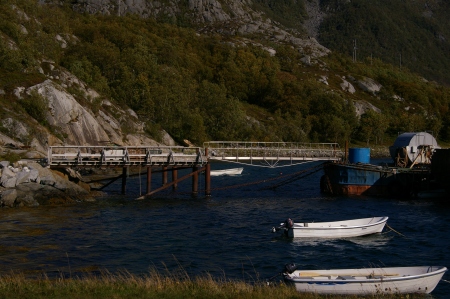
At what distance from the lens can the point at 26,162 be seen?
174 feet

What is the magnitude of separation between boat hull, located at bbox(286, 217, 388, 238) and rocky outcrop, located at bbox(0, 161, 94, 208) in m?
23.0

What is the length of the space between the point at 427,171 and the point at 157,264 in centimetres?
3841

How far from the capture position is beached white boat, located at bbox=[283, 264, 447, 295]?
23.3 m

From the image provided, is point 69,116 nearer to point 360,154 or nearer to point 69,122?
point 69,122

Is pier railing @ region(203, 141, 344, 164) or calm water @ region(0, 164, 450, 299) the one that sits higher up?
pier railing @ region(203, 141, 344, 164)

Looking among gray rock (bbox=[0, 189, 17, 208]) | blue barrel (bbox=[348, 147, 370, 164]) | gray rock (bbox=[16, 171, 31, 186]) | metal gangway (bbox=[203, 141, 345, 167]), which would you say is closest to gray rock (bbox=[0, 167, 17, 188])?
gray rock (bbox=[16, 171, 31, 186])

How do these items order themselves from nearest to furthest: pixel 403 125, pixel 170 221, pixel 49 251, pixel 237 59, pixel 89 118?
pixel 49 251, pixel 170 221, pixel 89 118, pixel 403 125, pixel 237 59

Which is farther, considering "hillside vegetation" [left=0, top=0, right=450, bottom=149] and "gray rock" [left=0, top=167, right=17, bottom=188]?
"hillside vegetation" [left=0, top=0, right=450, bottom=149]

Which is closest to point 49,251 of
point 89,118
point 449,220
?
point 449,220

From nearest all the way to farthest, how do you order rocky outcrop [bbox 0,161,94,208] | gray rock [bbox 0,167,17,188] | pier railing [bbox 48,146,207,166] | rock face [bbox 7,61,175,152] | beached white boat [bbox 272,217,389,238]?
1. beached white boat [bbox 272,217,389,238]
2. rocky outcrop [bbox 0,161,94,208]
3. gray rock [bbox 0,167,17,188]
4. pier railing [bbox 48,146,207,166]
5. rock face [bbox 7,61,175,152]

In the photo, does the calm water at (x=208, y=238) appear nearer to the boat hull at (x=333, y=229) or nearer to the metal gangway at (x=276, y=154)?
the boat hull at (x=333, y=229)

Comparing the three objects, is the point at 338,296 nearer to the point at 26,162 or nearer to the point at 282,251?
the point at 282,251

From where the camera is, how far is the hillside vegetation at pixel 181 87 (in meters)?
107

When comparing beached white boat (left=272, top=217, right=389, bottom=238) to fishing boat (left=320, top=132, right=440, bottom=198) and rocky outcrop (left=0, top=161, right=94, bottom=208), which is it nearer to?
fishing boat (left=320, top=132, right=440, bottom=198)
